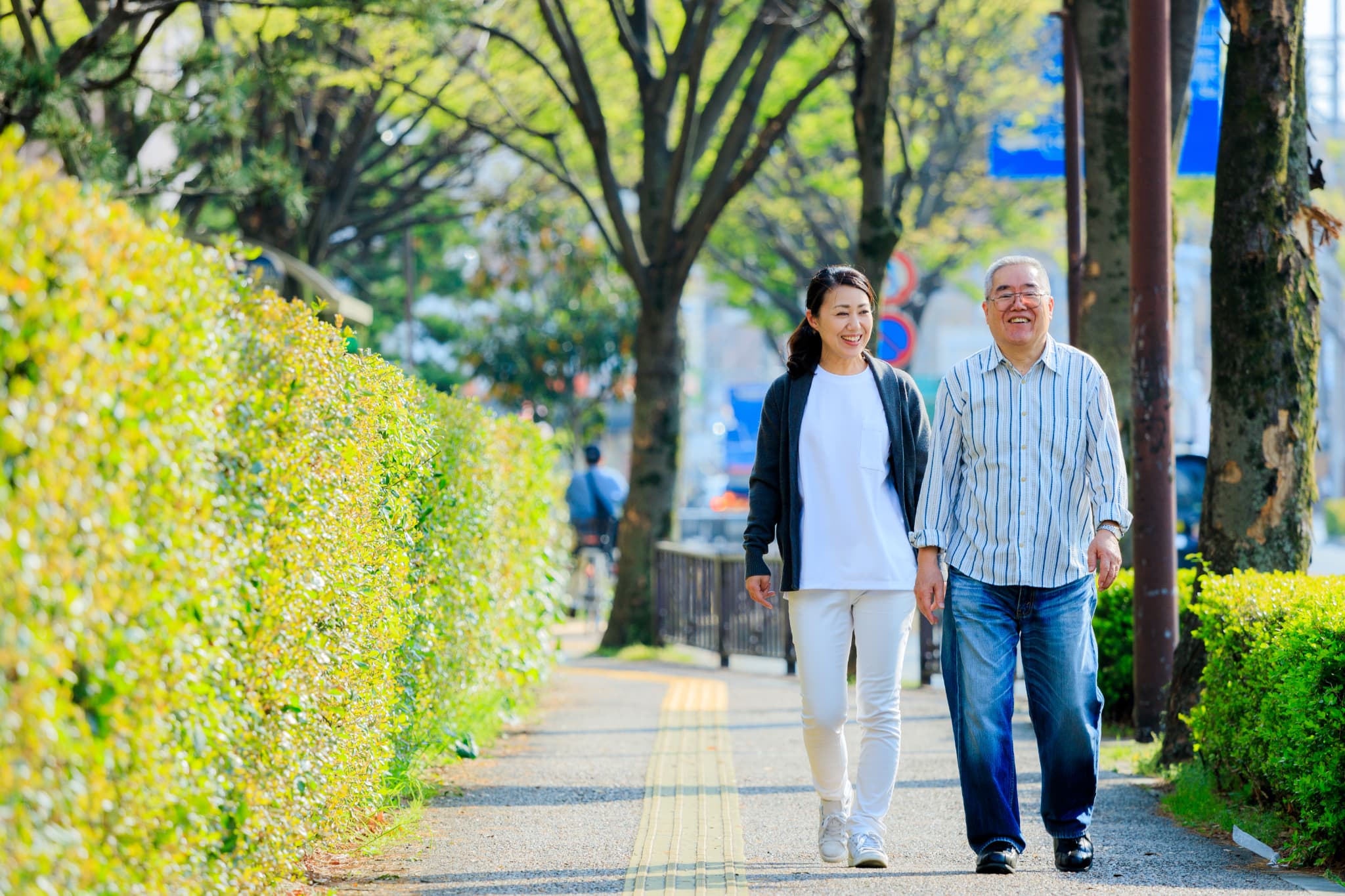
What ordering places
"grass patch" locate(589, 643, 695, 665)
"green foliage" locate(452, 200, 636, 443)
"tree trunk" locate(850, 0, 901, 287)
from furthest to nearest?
"green foliage" locate(452, 200, 636, 443), "grass patch" locate(589, 643, 695, 665), "tree trunk" locate(850, 0, 901, 287)

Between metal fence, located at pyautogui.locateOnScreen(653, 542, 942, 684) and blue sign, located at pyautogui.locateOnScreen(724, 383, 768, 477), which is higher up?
blue sign, located at pyautogui.locateOnScreen(724, 383, 768, 477)

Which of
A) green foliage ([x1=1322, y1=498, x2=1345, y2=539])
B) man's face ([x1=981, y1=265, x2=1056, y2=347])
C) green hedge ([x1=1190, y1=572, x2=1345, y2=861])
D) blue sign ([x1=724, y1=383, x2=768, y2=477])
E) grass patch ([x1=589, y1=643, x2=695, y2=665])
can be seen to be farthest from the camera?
green foliage ([x1=1322, y1=498, x2=1345, y2=539])

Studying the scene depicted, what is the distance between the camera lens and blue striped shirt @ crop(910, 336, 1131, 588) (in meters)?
4.79

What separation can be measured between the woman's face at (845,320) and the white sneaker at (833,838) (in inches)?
56.3

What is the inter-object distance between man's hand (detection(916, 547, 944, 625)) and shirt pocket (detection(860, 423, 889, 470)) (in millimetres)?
297

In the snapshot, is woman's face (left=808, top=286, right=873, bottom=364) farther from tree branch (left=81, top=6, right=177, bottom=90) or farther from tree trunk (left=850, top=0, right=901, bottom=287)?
tree trunk (left=850, top=0, right=901, bottom=287)

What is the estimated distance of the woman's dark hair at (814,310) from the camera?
499 cm

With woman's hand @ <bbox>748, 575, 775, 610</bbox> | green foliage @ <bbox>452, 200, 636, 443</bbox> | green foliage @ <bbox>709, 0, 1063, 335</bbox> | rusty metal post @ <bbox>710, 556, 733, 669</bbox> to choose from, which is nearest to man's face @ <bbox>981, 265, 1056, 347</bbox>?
woman's hand @ <bbox>748, 575, 775, 610</bbox>

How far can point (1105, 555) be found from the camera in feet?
15.6

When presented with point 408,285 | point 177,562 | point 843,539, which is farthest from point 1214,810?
point 408,285

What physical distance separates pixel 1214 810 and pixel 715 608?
791cm

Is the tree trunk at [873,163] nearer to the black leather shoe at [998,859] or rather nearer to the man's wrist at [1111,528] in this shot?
the man's wrist at [1111,528]

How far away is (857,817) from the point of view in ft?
16.2

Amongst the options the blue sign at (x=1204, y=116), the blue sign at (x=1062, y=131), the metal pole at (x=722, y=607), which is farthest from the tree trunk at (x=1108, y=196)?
the metal pole at (x=722, y=607)
